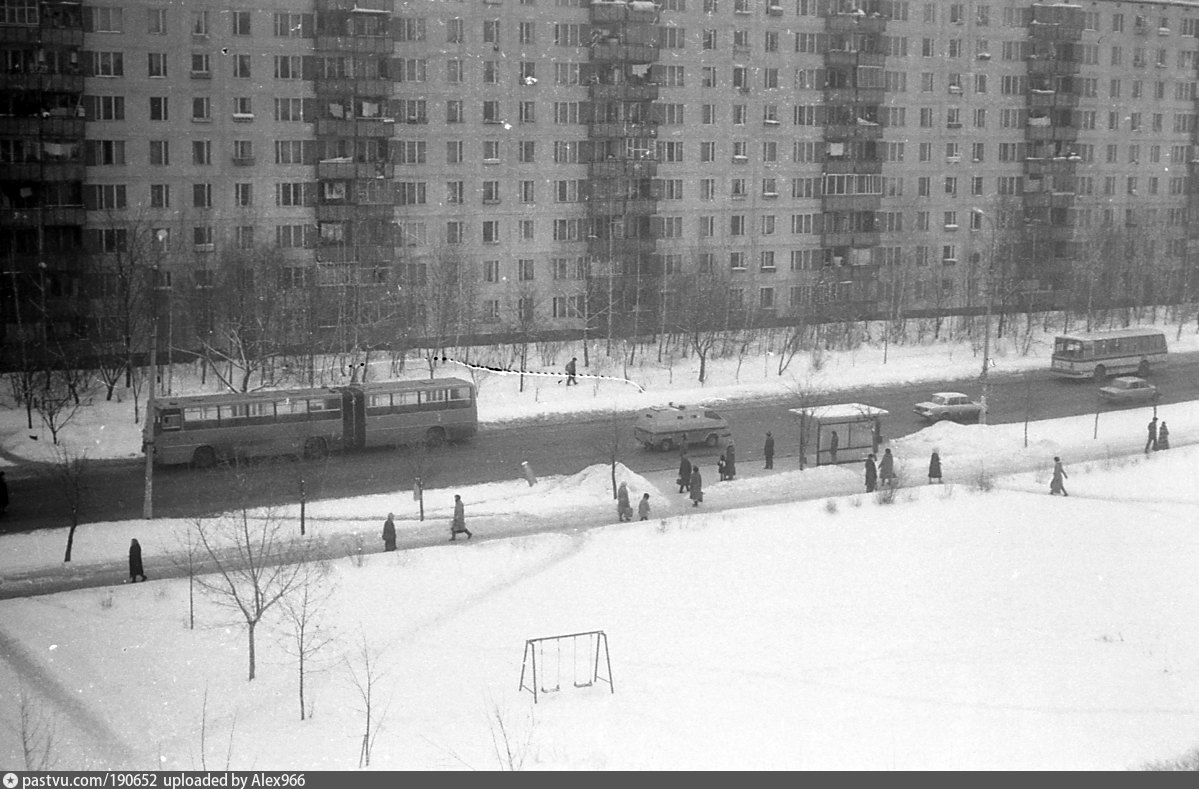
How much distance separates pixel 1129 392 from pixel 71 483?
28039 millimetres

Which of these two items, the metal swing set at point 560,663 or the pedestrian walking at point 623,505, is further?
the pedestrian walking at point 623,505

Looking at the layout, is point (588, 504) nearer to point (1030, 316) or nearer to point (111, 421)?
point (111, 421)

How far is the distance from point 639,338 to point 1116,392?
14.4 m

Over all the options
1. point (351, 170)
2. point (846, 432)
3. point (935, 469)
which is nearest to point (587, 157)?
point (351, 170)

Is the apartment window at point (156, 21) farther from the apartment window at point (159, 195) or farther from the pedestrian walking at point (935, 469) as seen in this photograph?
the pedestrian walking at point (935, 469)

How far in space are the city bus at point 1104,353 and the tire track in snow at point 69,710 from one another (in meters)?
32.2

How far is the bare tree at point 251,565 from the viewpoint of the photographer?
18625mm

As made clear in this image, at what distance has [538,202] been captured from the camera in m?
44.2

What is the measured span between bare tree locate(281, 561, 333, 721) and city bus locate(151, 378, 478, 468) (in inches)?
321

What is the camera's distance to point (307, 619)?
19.5m

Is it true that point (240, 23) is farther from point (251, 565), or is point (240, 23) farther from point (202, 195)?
point (251, 565)

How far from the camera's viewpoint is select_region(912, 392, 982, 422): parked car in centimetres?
3528

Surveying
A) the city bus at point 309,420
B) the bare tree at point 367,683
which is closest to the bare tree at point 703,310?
the city bus at point 309,420

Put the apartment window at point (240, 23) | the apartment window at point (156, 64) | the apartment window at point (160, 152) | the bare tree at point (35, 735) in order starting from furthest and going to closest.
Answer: the apartment window at point (240, 23), the apartment window at point (160, 152), the apartment window at point (156, 64), the bare tree at point (35, 735)
